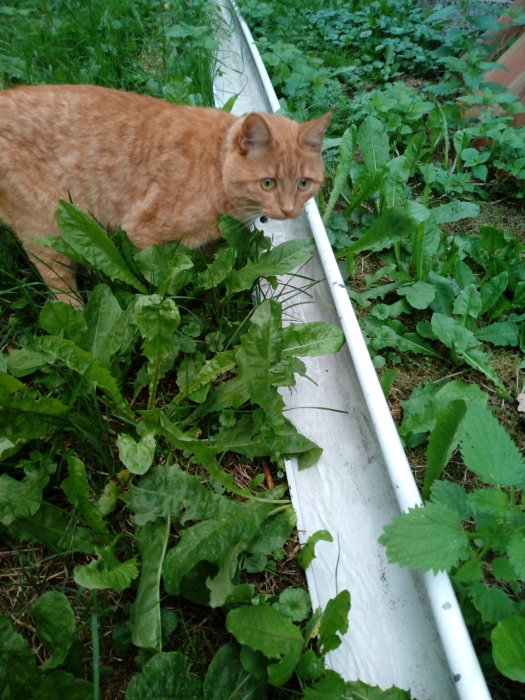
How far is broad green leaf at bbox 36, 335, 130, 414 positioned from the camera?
5.06ft

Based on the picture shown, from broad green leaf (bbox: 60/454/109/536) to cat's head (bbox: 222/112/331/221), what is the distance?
1.26 metres

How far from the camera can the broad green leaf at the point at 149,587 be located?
132 centimetres

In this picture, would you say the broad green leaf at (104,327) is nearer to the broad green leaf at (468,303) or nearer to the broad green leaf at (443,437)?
the broad green leaf at (443,437)

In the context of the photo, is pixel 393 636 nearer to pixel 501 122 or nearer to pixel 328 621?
pixel 328 621

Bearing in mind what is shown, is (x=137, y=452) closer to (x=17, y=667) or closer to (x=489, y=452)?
(x=17, y=667)

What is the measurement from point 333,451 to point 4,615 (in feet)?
3.49

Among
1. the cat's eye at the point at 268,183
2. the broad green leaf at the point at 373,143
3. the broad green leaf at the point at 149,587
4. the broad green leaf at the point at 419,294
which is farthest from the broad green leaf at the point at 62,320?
the broad green leaf at the point at 373,143

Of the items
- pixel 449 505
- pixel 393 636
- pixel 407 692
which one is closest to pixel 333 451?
pixel 449 505

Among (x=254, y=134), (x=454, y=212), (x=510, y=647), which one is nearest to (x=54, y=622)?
(x=510, y=647)

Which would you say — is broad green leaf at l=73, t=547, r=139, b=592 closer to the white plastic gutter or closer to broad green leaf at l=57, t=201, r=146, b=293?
the white plastic gutter

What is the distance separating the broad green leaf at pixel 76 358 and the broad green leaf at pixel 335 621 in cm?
88

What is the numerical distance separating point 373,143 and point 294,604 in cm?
225

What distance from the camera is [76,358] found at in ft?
5.14

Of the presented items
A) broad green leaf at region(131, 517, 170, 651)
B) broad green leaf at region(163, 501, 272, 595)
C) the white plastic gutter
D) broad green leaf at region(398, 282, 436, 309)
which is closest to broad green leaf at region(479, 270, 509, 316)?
broad green leaf at region(398, 282, 436, 309)
